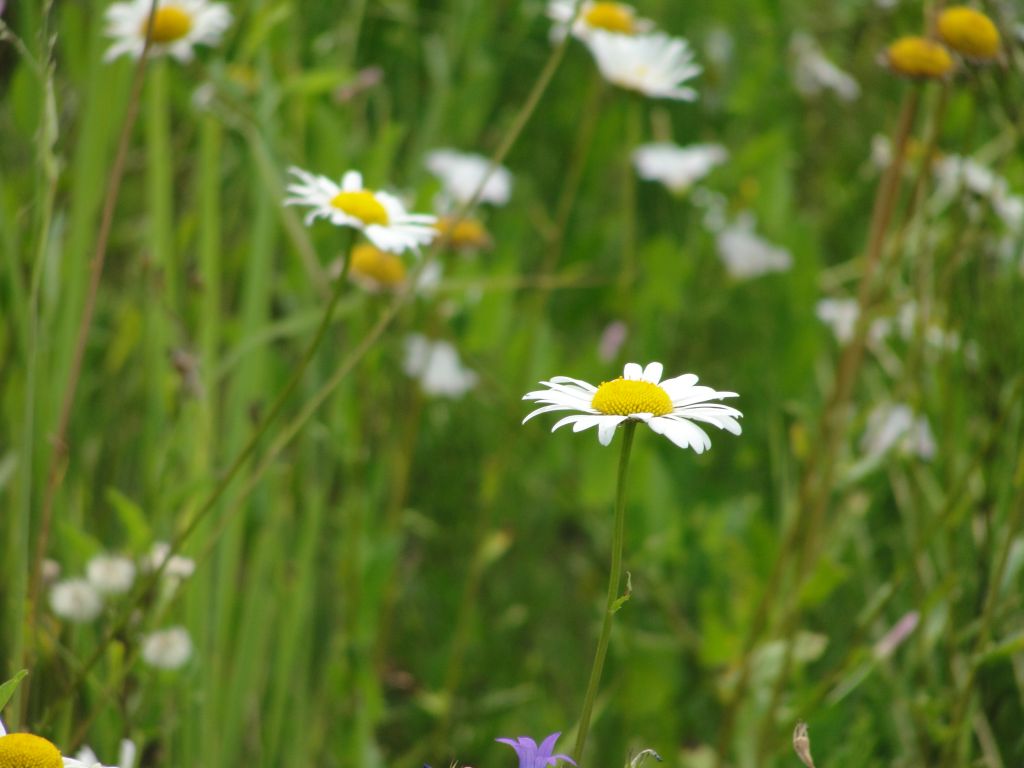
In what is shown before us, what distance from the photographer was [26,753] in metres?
0.29

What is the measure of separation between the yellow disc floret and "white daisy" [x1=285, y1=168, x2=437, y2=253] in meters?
0.30

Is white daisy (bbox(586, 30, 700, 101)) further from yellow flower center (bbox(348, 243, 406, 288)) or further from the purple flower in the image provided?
the purple flower

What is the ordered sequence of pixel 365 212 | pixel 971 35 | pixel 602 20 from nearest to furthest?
1. pixel 365 212
2. pixel 971 35
3. pixel 602 20

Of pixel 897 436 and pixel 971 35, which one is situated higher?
pixel 971 35

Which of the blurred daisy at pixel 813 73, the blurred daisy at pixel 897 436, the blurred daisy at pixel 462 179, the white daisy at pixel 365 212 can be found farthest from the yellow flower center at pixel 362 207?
the blurred daisy at pixel 813 73

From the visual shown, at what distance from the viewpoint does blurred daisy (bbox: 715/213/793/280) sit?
1.25 m

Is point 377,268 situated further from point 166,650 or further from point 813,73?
point 813,73

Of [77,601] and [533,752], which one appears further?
[77,601]

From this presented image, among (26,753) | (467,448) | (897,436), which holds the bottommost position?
(467,448)

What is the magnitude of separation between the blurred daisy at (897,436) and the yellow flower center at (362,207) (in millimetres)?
381

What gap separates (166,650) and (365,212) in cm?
27

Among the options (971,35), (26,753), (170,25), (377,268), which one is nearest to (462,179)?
(377,268)

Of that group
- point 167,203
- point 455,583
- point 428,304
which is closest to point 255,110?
point 167,203

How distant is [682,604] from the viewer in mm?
999
